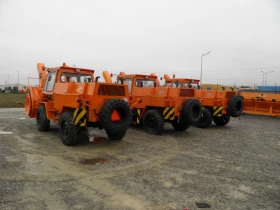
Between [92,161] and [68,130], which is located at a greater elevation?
[68,130]

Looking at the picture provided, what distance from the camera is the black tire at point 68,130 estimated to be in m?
7.01

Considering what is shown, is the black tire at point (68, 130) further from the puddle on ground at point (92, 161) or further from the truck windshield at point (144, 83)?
the truck windshield at point (144, 83)

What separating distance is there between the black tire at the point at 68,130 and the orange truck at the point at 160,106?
288cm

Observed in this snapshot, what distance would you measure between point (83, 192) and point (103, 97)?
10.9ft

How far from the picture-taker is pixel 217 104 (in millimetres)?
11711

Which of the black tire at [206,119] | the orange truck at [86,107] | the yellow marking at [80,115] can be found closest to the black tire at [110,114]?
the orange truck at [86,107]

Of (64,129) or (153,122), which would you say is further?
(153,122)

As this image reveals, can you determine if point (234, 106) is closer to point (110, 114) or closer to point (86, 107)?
point (110, 114)

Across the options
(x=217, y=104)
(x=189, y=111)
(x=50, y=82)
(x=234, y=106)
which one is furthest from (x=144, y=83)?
(x=234, y=106)

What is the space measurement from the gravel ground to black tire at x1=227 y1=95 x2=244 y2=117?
3222mm

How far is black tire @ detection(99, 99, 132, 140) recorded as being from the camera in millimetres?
6766

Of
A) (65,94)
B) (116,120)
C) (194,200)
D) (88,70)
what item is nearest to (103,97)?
(116,120)

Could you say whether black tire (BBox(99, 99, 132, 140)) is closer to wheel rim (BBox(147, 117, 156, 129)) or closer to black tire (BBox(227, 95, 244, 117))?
wheel rim (BBox(147, 117, 156, 129))

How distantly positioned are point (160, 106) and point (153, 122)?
65 cm
